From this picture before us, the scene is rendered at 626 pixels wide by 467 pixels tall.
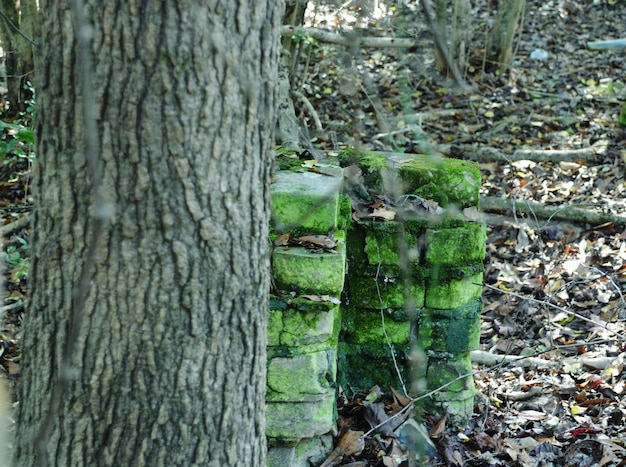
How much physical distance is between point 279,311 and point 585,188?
→ 4.22m

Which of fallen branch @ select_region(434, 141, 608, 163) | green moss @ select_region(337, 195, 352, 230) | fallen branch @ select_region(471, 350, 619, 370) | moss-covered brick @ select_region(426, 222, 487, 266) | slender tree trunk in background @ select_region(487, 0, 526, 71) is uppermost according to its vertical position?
slender tree trunk in background @ select_region(487, 0, 526, 71)

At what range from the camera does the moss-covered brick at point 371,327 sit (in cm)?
365

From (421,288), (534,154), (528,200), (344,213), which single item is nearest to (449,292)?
(421,288)

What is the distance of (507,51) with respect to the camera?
9359 millimetres

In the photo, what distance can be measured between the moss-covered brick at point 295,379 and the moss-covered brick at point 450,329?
0.72 meters

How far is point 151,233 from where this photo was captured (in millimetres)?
1822

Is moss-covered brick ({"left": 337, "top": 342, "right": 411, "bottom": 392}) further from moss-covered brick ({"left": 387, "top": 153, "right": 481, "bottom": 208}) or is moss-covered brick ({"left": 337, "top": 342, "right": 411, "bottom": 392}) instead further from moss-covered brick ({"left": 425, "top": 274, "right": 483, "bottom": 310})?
moss-covered brick ({"left": 387, "top": 153, "right": 481, "bottom": 208})

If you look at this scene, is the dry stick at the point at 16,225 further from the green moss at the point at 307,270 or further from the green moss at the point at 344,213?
the green moss at the point at 307,270

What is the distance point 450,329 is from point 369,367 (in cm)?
46

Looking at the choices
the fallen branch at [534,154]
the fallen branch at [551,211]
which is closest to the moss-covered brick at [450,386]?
the fallen branch at [551,211]

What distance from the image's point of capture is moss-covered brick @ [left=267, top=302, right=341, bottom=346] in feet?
10.0

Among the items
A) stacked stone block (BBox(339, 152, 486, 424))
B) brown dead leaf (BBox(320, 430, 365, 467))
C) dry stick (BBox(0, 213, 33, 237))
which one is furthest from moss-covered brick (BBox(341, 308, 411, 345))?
dry stick (BBox(0, 213, 33, 237))

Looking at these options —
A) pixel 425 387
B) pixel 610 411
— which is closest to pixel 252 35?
pixel 425 387

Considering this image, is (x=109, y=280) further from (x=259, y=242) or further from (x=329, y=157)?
(x=329, y=157)
